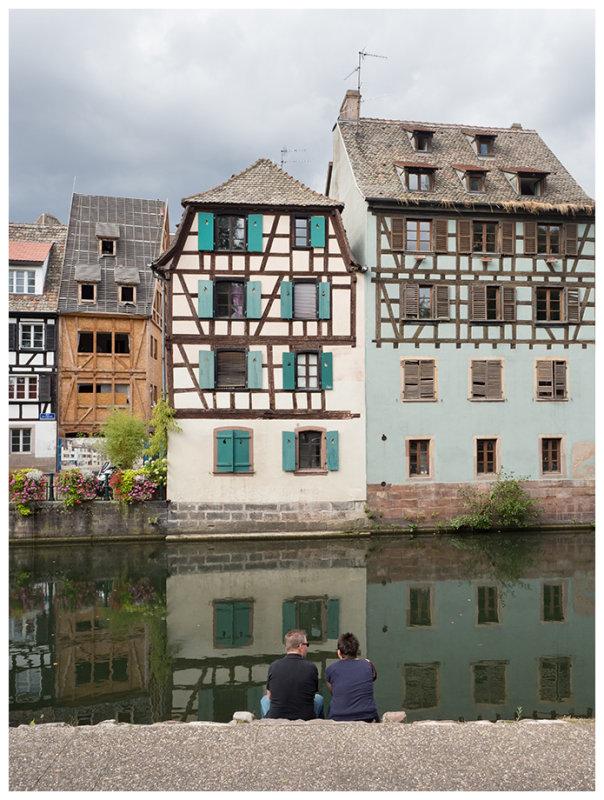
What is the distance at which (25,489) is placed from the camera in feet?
52.6

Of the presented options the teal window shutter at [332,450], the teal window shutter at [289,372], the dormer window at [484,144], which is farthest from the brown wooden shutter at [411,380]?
the dormer window at [484,144]

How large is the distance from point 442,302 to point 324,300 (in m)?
4.05

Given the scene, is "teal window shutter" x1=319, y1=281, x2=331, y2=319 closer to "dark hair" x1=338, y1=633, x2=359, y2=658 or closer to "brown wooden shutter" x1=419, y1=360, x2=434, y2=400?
"brown wooden shutter" x1=419, y1=360, x2=434, y2=400

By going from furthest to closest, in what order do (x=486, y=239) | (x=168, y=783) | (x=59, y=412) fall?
1. (x=59, y=412)
2. (x=486, y=239)
3. (x=168, y=783)

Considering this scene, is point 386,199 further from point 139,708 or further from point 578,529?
point 139,708

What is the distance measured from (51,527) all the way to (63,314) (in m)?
13.2

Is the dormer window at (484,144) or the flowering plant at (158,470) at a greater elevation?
the dormer window at (484,144)

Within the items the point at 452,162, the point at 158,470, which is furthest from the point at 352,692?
the point at 452,162

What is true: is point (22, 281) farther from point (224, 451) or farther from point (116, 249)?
point (224, 451)

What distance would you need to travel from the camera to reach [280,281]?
17781 millimetres

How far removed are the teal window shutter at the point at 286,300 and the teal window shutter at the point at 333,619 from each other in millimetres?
9292

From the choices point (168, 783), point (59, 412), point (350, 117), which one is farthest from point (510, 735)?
point (59, 412)

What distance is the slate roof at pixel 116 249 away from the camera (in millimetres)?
26922

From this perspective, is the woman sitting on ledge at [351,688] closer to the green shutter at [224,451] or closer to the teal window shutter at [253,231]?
the green shutter at [224,451]
